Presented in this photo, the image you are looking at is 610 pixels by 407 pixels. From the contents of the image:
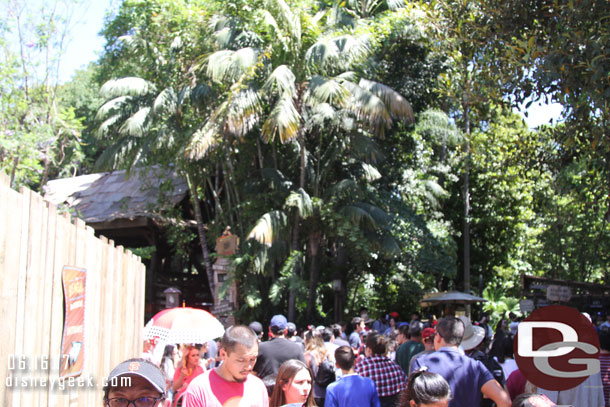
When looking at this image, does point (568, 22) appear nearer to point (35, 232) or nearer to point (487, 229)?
point (35, 232)

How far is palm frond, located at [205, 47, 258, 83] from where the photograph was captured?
16.3 meters

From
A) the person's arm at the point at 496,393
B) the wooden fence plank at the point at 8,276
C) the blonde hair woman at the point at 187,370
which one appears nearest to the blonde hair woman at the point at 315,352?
the blonde hair woman at the point at 187,370

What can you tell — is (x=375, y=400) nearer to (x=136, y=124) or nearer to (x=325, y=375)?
(x=325, y=375)

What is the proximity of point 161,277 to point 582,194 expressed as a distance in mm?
16065

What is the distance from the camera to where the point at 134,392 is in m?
3.27

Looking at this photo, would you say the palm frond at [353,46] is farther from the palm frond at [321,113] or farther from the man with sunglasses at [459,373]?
the man with sunglasses at [459,373]

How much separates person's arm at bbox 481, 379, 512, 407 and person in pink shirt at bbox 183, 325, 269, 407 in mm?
1617

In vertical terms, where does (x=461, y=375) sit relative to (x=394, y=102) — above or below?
below

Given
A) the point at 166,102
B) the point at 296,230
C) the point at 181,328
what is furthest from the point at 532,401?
the point at 166,102

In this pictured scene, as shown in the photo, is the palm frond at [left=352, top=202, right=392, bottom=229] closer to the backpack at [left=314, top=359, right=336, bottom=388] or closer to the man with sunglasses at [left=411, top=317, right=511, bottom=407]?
the backpack at [left=314, top=359, right=336, bottom=388]

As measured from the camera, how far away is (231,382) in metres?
4.36

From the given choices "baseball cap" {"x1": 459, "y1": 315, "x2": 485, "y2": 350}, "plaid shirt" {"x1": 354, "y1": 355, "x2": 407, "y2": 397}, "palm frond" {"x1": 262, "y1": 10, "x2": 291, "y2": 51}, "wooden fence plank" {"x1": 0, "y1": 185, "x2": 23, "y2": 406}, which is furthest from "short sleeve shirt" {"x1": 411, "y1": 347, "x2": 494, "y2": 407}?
"palm frond" {"x1": 262, "y1": 10, "x2": 291, "y2": 51}

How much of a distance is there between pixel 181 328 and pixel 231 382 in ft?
9.95

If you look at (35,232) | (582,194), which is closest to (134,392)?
(35,232)
